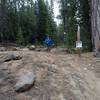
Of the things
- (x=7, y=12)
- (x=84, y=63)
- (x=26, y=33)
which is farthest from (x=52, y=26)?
(x=84, y=63)

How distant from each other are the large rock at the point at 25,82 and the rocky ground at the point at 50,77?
7 centimetres

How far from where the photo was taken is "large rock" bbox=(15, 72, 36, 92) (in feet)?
16.1

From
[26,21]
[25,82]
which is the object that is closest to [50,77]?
[25,82]

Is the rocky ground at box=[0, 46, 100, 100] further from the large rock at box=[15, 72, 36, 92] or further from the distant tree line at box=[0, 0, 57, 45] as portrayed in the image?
the distant tree line at box=[0, 0, 57, 45]

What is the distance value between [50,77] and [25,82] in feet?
2.27

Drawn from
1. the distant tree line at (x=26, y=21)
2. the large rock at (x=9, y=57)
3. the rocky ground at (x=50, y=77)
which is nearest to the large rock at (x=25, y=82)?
the rocky ground at (x=50, y=77)

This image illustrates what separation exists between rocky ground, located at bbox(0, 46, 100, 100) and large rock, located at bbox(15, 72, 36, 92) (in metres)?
0.07

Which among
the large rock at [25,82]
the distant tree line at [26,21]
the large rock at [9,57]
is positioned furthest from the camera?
the distant tree line at [26,21]

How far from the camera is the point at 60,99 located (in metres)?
4.82

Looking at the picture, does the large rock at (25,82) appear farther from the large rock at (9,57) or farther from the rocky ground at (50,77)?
the large rock at (9,57)

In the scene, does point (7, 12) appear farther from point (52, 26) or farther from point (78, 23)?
point (78, 23)

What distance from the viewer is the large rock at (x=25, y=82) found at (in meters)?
4.89

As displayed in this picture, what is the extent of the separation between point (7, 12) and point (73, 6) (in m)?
17.5

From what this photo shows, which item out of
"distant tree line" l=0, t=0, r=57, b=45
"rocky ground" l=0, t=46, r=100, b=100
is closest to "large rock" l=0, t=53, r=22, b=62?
"rocky ground" l=0, t=46, r=100, b=100
